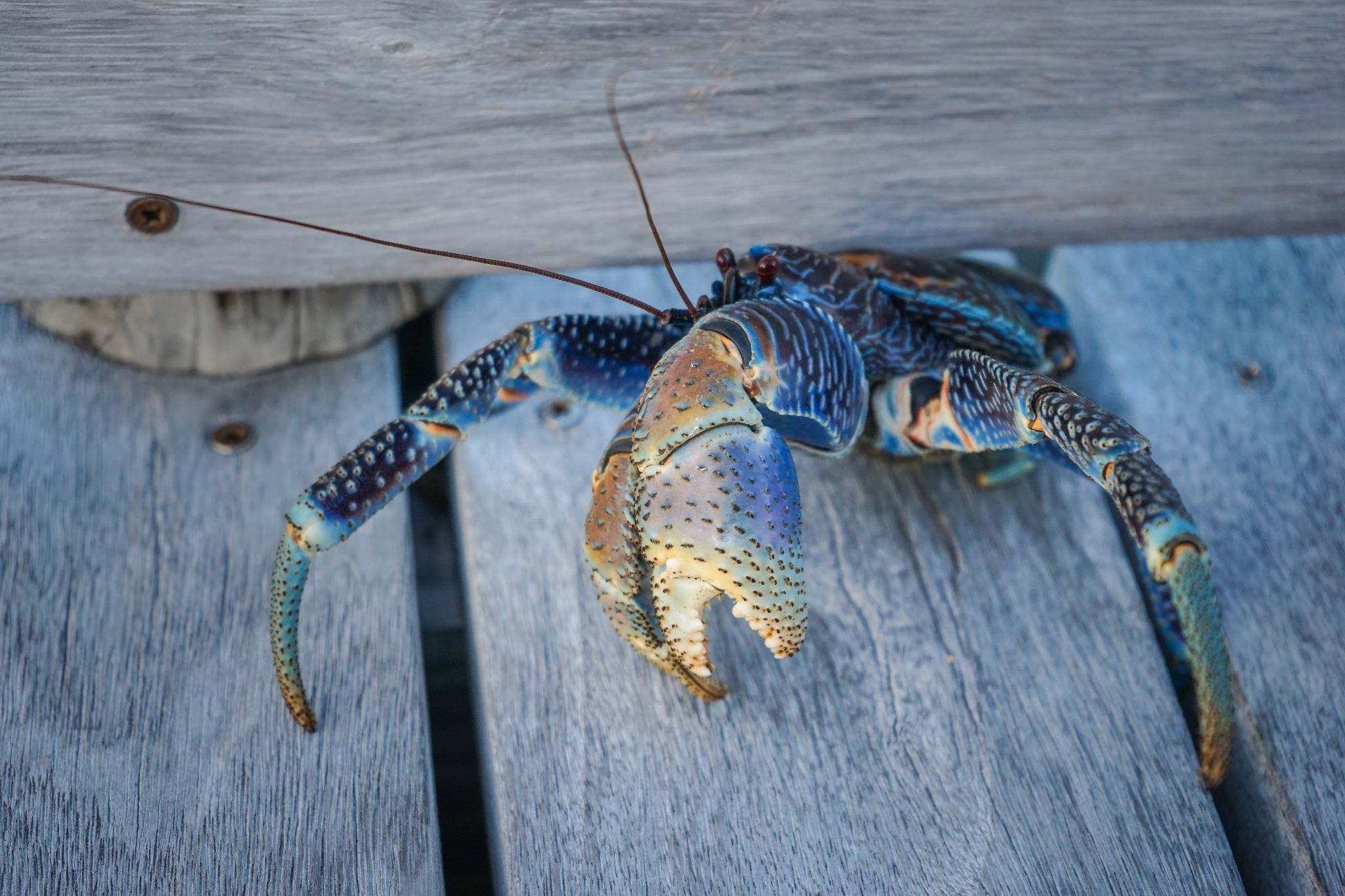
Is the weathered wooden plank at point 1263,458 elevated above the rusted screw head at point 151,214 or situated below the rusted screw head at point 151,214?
below

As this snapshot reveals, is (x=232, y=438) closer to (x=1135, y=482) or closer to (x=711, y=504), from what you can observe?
(x=711, y=504)

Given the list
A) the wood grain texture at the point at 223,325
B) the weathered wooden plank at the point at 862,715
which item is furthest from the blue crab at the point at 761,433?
the wood grain texture at the point at 223,325

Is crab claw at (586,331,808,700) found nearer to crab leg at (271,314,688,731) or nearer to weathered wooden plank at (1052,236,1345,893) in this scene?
crab leg at (271,314,688,731)

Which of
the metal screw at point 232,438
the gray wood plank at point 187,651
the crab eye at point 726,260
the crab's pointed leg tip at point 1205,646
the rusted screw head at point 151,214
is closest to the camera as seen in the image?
the crab's pointed leg tip at point 1205,646

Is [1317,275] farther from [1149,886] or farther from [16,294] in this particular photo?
[16,294]

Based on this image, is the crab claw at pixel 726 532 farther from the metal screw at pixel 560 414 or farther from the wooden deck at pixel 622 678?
the metal screw at pixel 560 414

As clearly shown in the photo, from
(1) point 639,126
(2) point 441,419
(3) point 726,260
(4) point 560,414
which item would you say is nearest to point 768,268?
(3) point 726,260

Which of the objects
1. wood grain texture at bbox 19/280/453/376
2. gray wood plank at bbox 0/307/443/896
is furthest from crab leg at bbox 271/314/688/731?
wood grain texture at bbox 19/280/453/376

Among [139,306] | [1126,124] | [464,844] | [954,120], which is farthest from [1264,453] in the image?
[139,306]

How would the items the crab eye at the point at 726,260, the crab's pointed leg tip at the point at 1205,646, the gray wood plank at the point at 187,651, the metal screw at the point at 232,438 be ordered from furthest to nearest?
1. the metal screw at the point at 232,438
2. the crab eye at the point at 726,260
3. the gray wood plank at the point at 187,651
4. the crab's pointed leg tip at the point at 1205,646
